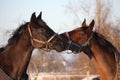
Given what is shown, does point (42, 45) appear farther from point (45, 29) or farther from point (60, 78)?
point (60, 78)

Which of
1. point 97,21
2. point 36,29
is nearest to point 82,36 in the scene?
point 36,29

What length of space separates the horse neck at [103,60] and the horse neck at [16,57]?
1.48 m

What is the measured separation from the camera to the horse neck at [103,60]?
7.20 meters

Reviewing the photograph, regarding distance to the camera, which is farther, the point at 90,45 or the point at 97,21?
the point at 97,21

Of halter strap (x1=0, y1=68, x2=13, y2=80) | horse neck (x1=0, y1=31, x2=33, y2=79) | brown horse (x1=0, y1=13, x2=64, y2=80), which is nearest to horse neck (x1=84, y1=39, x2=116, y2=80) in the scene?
brown horse (x1=0, y1=13, x2=64, y2=80)

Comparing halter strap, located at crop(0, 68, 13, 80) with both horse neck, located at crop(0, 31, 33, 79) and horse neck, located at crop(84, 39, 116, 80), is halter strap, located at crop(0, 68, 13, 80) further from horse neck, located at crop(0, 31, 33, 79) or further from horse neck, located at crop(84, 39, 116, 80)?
horse neck, located at crop(84, 39, 116, 80)

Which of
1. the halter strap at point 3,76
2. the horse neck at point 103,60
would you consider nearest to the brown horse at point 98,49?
the horse neck at point 103,60

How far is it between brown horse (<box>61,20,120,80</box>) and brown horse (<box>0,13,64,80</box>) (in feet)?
2.75

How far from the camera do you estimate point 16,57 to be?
254 inches

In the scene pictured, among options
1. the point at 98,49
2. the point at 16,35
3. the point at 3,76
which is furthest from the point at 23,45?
the point at 98,49

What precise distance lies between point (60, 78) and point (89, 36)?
16.8 metres

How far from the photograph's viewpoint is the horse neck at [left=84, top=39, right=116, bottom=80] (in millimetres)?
7195

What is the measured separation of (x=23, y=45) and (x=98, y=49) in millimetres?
1673

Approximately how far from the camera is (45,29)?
21.7ft
